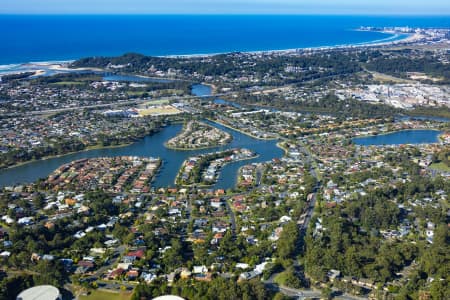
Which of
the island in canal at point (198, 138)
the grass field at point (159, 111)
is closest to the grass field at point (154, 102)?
the grass field at point (159, 111)

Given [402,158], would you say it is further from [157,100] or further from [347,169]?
[157,100]

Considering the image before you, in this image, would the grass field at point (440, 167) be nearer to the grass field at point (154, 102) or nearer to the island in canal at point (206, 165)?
the island in canal at point (206, 165)

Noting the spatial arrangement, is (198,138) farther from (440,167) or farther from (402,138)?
(440,167)

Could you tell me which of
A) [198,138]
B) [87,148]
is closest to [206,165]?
[198,138]

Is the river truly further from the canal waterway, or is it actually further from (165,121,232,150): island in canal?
the canal waterway

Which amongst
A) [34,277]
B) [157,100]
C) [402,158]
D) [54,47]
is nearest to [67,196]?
[34,277]

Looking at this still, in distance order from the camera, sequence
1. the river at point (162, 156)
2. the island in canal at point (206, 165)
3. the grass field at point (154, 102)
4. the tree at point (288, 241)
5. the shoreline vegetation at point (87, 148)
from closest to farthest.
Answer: the tree at point (288, 241) < the island in canal at point (206, 165) < the river at point (162, 156) < the shoreline vegetation at point (87, 148) < the grass field at point (154, 102)

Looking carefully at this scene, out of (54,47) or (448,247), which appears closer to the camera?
(448,247)
